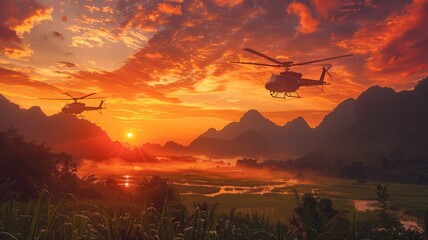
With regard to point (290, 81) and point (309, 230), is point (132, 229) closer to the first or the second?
point (309, 230)

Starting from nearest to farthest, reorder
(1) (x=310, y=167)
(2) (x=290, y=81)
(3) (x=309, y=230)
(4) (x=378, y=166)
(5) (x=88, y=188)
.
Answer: (3) (x=309, y=230) → (2) (x=290, y=81) → (5) (x=88, y=188) → (4) (x=378, y=166) → (1) (x=310, y=167)

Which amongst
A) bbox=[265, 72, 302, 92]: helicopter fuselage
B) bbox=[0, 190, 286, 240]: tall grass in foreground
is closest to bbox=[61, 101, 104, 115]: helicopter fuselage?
bbox=[265, 72, 302, 92]: helicopter fuselage

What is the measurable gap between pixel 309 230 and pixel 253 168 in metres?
181

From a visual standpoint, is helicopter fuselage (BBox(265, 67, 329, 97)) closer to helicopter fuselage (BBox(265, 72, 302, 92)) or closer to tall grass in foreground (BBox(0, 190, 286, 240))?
helicopter fuselage (BBox(265, 72, 302, 92))

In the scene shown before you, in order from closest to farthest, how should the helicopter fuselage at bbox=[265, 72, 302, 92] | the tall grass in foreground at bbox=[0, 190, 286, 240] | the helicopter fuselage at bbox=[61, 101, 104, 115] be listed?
the tall grass in foreground at bbox=[0, 190, 286, 240] < the helicopter fuselage at bbox=[265, 72, 302, 92] < the helicopter fuselage at bbox=[61, 101, 104, 115]

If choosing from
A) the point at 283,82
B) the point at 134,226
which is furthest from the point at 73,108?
the point at 134,226

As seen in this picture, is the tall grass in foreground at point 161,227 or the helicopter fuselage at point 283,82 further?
the helicopter fuselage at point 283,82

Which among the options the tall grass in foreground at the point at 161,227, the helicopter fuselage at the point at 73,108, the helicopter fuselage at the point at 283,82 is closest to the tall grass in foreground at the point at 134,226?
the tall grass in foreground at the point at 161,227

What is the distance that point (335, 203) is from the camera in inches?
2518

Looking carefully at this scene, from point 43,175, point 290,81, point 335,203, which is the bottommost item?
point 335,203

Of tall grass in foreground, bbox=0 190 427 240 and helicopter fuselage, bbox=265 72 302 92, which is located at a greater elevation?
helicopter fuselage, bbox=265 72 302 92

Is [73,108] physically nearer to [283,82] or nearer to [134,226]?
[283,82]

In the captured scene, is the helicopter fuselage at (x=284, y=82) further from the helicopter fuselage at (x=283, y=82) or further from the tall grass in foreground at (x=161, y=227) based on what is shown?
the tall grass in foreground at (x=161, y=227)

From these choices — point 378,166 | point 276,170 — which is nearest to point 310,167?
point 276,170
